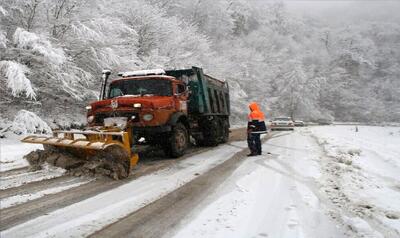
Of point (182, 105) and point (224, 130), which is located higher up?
point (182, 105)

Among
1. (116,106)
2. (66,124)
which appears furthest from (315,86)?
(116,106)

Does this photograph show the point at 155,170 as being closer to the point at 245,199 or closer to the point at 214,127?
the point at 245,199

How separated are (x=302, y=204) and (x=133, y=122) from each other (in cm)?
505

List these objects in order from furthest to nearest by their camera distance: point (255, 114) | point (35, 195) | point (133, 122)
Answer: point (255, 114) → point (133, 122) → point (35, 195)

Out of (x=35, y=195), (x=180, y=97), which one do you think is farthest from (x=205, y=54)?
(x=35, y=195)

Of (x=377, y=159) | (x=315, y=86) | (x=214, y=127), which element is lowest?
(x=377, y=159)

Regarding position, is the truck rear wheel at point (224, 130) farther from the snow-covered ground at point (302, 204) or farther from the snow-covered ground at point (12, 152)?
the snow-covered ground at point (12, 152)

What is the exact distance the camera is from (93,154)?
796 centimetres

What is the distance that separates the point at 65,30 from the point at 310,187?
14.3 m

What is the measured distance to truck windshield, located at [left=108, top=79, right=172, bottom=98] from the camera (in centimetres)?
1046

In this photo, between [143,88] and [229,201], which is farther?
[143,88]

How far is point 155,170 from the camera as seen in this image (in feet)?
27.7

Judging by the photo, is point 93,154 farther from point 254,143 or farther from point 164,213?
point 254,143

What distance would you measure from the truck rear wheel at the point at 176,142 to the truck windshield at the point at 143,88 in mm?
1017
